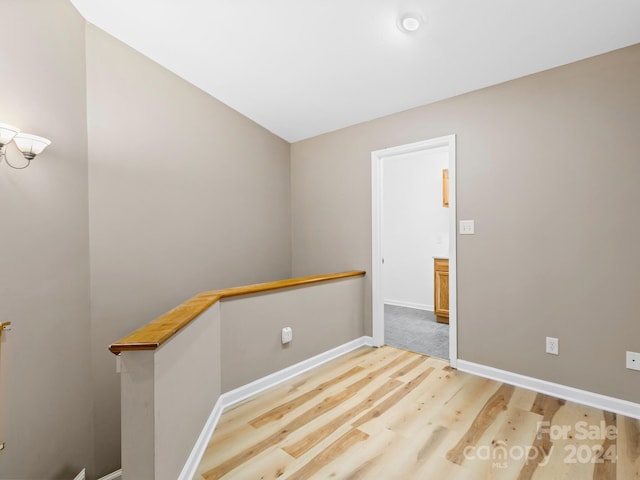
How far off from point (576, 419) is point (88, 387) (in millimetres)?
3379

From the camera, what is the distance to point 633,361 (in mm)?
1940

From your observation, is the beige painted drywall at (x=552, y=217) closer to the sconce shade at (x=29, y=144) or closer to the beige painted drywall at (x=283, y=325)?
the beige painted drywall at (x=283, y=325)

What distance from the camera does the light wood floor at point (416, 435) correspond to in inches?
59.6

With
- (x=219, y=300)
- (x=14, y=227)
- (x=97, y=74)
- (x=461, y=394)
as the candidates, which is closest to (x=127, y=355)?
(x=219, y=300)

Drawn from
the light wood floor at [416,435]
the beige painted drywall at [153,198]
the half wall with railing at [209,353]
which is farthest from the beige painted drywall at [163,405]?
the beige painted drywall at [153,198]

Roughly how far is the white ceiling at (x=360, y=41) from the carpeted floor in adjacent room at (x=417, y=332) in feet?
7.98

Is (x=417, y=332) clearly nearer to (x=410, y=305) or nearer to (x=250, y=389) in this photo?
(x=410, y=305)

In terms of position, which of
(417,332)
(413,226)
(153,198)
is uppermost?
(153,198)

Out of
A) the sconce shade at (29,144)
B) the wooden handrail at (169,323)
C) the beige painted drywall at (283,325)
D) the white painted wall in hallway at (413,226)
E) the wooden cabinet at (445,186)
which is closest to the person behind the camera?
the wooden handrail at (169,323)

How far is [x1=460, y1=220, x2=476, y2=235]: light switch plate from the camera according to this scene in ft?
8.40

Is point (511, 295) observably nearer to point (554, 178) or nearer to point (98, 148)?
point (554, 178)

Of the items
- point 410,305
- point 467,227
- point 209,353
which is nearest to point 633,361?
point 467,227

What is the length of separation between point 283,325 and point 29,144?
1998 mm

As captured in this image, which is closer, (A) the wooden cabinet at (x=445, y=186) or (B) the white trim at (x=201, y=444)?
(B) the white trim at (x=201, y=444)
